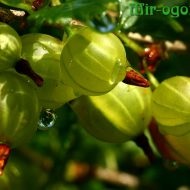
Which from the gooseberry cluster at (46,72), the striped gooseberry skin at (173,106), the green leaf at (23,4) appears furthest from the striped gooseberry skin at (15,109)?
the striped gooseberry skin at (173,106)

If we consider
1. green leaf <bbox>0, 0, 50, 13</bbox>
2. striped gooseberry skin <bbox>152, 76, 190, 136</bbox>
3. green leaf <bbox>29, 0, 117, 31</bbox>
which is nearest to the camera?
green leaf <bbox>29, 0, 117, 31</bbox>

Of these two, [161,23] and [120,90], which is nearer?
[120,90]

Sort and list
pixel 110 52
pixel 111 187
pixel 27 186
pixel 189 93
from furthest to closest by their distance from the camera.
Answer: pixel 111 187, pixel 27 186, pixel 189 93, pixel 110 52

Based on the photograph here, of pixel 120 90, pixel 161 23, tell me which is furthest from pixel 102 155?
pixel 120 90

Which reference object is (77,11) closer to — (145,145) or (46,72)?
(46,72)

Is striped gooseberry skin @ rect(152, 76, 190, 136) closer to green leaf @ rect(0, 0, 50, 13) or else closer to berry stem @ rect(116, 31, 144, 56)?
berry stem @ rect(116, 31, 144, 56)

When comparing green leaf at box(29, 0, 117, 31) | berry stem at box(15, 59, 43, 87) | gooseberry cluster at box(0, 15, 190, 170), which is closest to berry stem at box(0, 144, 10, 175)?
gooseberry cluster at box(0, 15, 190, 170)

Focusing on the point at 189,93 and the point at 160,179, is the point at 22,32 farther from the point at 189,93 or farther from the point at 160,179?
the point at 160,179
